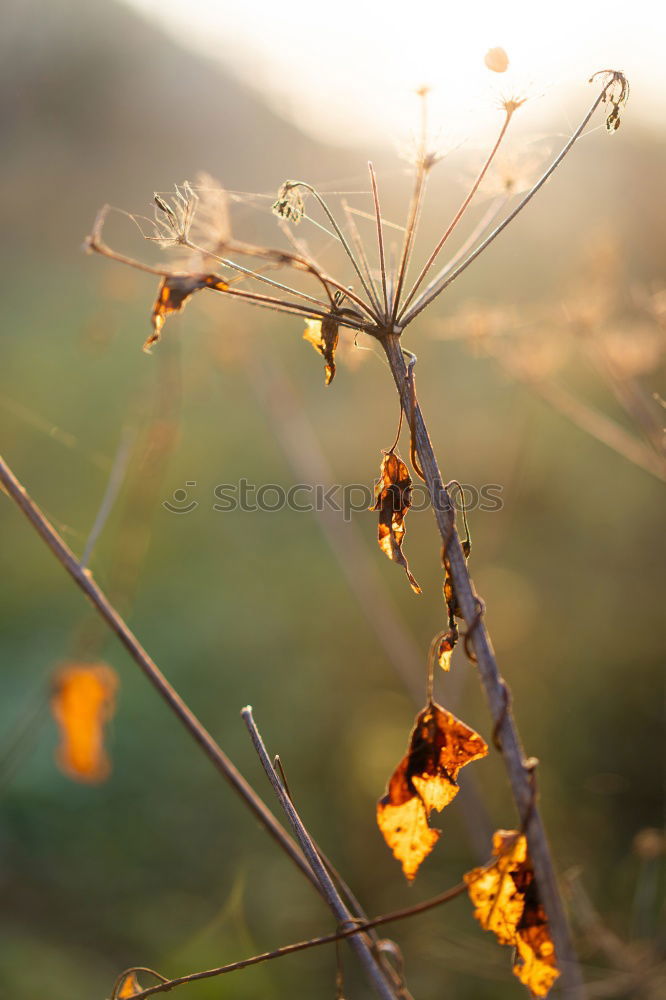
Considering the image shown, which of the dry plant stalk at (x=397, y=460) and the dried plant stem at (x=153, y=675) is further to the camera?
the dried plant stem at (x=153, y=675)

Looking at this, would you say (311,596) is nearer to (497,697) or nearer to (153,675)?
(153,675)

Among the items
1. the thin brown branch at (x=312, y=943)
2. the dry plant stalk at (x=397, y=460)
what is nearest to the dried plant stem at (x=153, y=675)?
the dry plant stalk at (x=397, y=460)

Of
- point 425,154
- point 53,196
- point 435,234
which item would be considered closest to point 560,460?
point 435,234

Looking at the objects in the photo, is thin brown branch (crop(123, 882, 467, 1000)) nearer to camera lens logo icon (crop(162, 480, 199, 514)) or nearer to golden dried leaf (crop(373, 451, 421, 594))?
golden dried leaf (crop(373, 451, 421, 594))

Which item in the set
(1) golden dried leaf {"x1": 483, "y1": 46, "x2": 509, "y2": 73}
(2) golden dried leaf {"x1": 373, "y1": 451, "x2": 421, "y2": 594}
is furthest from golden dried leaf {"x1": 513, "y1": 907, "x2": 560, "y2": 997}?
(1) golden dried leaf {"x1": 483, "y1": 46, "x2": 509, "y2": 73}

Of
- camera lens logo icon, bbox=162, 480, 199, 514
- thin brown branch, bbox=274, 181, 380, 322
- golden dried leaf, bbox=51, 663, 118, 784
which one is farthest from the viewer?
camera lens logo icon, bbox=162, 480, 199, 514

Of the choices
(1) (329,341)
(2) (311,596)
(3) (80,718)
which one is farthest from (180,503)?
(1) (329,341)

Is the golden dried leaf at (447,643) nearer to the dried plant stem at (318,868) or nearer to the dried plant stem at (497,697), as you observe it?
the dried plant stem at (497,697)
